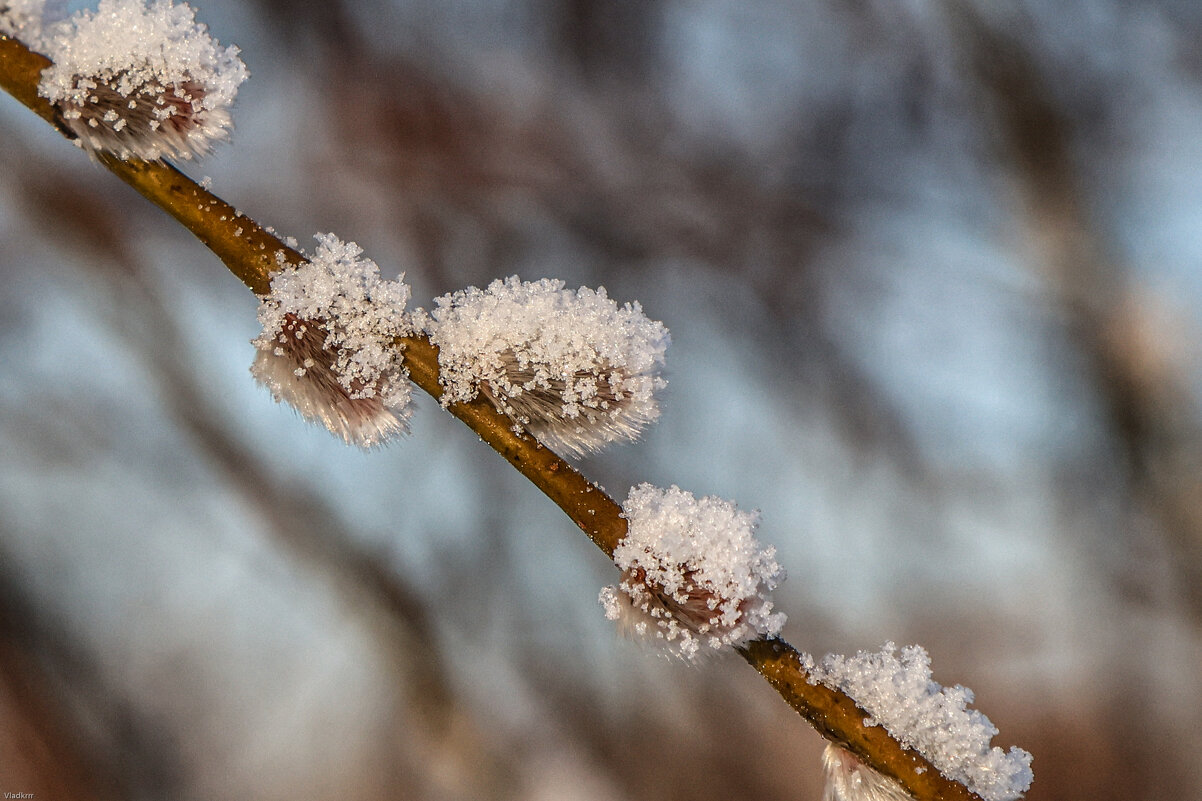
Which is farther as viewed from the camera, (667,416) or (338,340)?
(667,416)

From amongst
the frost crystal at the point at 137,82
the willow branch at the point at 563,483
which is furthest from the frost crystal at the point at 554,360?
the frost crystal at the point at 137,82

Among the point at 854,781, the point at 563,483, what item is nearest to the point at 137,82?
the point at 563,483

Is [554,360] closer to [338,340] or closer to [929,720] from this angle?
[338,340]

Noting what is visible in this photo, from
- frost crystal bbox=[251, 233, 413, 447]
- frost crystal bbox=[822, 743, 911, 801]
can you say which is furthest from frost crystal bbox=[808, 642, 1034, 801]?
frost crystal bbox=[251, 233, 413, 447]

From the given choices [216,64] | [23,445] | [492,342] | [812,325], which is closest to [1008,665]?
[812,325]

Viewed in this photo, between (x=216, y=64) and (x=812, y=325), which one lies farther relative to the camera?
(x=812, y=325)

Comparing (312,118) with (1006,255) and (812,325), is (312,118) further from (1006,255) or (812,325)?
(1006,255)

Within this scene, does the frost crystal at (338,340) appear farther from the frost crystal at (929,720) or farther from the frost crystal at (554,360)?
the frost crystal at (929,720)
